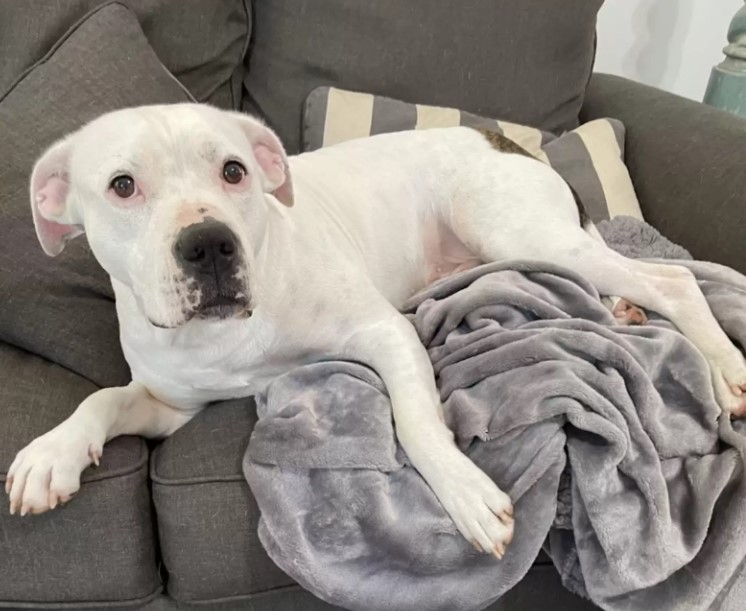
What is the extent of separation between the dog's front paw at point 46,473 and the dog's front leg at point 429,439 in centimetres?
50

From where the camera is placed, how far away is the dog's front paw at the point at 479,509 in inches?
44.1

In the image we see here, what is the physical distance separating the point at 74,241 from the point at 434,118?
1.01 m

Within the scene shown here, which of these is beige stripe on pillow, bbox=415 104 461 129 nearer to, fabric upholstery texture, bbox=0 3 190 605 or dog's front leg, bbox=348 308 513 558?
fabric upholstery texture, bbox=0 3 190 605

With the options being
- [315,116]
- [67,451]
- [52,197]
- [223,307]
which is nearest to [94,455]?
[67,451]

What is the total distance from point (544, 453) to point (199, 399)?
26.2 inches

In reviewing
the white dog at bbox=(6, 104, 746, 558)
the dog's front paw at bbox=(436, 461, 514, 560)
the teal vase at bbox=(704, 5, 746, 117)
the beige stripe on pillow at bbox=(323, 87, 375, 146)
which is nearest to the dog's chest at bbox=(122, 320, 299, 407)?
the white dog at bbox=(6, 104, 746, 558)

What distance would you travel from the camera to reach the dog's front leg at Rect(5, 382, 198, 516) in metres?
1.18

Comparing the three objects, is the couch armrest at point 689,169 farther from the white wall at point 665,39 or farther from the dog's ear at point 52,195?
the dog's ear at point 52,195

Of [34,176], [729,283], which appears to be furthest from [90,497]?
[729,283]

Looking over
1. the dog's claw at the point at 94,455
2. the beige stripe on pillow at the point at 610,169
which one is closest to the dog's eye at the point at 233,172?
the dog's claw at the point at 94,455

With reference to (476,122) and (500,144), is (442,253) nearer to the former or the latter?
(500,144)

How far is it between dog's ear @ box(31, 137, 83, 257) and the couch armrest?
4.53 ft

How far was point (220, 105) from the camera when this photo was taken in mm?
2203

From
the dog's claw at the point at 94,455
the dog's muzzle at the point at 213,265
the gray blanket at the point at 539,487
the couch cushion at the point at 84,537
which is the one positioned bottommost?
the couch cushion at the point at 84,537
